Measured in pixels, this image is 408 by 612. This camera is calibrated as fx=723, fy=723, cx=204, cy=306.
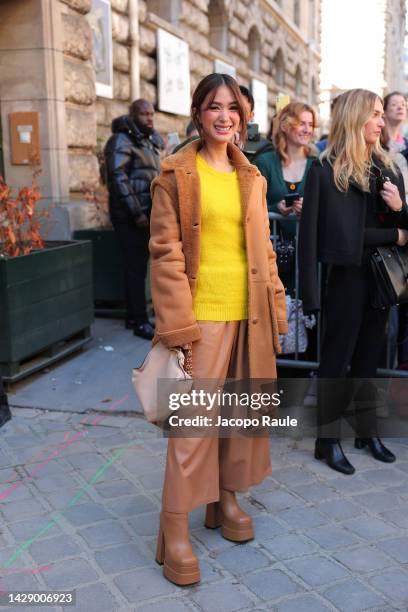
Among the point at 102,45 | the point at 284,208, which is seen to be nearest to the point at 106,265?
the point at 102,45

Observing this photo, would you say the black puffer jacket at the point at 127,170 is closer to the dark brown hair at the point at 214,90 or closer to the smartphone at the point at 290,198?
the smartphone at the point at 290,198

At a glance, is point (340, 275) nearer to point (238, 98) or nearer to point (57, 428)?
point (238, 98)

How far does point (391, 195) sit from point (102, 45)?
5795 mm

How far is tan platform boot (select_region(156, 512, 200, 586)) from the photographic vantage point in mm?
2859

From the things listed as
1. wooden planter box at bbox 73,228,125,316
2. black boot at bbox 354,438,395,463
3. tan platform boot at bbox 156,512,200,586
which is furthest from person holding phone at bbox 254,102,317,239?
wooden planter box at bbox 73,228,125,316

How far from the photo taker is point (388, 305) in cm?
386

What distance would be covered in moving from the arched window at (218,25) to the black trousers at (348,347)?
11467 mm

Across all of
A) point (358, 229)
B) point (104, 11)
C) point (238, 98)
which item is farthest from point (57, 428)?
point (104, 11)

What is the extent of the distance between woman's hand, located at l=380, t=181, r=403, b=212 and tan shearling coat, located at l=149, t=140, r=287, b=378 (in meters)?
1.01

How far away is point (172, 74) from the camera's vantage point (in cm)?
1096

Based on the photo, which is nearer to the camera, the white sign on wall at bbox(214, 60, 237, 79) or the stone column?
the stone column

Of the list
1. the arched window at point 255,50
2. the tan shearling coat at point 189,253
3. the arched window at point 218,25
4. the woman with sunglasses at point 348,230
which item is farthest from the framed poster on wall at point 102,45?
the arched window at point 255,50

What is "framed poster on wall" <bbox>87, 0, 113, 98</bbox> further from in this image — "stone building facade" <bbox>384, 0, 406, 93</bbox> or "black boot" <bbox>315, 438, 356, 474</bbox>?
"stone building facade" <bbox>384, 0, 406, 93</bbox>

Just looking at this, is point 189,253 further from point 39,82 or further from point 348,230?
point 39,82
